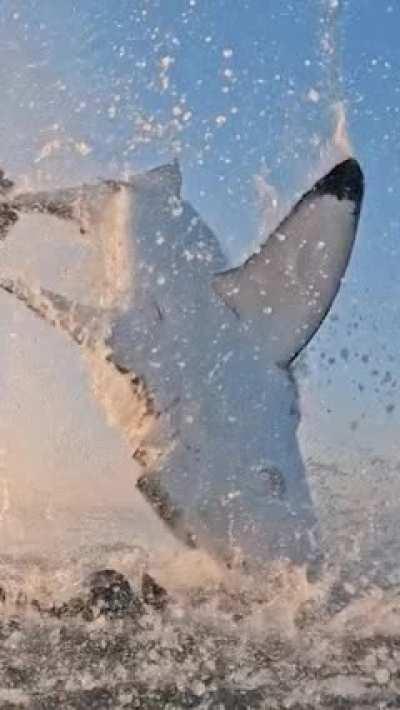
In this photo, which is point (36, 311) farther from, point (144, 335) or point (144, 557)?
point (144, 557)

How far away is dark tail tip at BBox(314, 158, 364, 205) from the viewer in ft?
23.4

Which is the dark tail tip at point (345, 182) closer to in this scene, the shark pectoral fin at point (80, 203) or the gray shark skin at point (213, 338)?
the gray shark skin at point (213, 338)

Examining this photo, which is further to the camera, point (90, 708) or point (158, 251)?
point (158, 251)

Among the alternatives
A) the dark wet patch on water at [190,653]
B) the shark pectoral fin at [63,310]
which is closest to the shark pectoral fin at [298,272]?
the shark pectoral fin at [63,310]

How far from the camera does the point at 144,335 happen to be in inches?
277

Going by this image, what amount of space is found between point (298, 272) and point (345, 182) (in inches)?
26.5

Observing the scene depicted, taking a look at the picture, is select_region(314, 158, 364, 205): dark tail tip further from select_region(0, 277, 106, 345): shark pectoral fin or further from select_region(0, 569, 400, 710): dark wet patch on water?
select_region(0, 569, 400, 710): dark wet patch on water

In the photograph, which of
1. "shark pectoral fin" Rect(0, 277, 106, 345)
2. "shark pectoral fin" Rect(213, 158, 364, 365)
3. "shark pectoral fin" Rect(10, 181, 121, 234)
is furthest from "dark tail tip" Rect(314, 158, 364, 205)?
"shark pectoral fin" Rect(0, 277, 106, 345)

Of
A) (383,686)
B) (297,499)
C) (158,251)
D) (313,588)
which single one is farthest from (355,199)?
(383,686)

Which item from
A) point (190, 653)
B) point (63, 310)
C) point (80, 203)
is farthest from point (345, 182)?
point (190, 653)

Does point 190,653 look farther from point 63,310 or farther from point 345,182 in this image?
point 345,182

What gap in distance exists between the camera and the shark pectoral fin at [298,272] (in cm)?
729

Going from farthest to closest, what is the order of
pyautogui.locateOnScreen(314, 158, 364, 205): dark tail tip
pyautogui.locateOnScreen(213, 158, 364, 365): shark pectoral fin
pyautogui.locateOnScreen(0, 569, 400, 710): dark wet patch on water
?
pyautogui.locateOnScreen(213, 158, 364, 365): shark pectoral fin
pyautogui.locateOnScreen(314, 158, 364, 205): dark tail tip
pyautogui.locateOnScreen(0, 569, 400, 710): dark wet patch on water

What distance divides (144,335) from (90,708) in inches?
128
